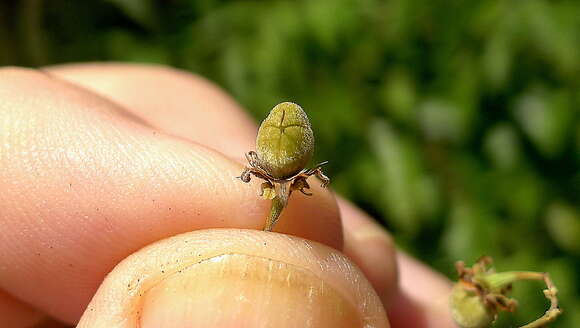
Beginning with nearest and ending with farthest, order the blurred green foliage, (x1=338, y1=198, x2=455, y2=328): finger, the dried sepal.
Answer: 1. the dried sepal
2. (x1=338, y1=198, x2=455, y2=328): finger
3. the blurred green foliage

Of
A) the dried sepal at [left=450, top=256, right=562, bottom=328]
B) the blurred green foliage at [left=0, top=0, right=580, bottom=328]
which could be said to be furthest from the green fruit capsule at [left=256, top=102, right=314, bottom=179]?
the blurred green foliage at [left=0, top=0, right=580, bottom=328]

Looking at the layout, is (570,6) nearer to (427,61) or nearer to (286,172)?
(427,61)

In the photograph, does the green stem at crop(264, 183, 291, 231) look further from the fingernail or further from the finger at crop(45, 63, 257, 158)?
the finger at crop(45, 63, 257, 158)

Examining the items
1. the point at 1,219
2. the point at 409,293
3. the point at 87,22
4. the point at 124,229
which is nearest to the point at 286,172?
the point at 124,229

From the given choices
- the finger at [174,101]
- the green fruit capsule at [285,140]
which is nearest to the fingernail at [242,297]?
the green fruit capsule at [285,140]

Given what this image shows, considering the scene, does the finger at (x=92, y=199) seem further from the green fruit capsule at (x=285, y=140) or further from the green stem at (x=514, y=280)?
the green stem at (x=514, y=280)

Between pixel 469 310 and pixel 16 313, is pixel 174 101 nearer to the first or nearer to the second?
pixel 16 313
